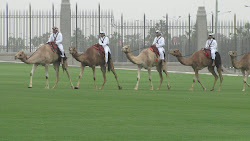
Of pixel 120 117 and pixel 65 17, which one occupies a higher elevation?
pixel 65 17

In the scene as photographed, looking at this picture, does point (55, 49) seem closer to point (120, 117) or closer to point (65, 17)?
point (120, 117)

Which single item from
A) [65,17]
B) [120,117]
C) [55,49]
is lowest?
[120,117]

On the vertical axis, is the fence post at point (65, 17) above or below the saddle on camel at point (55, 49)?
above

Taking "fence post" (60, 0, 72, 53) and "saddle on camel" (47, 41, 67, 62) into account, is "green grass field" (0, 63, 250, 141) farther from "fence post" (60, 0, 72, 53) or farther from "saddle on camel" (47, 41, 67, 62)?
"fence post" (60, 0, 72, 53)

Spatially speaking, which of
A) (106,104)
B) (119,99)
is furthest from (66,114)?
(119,99)

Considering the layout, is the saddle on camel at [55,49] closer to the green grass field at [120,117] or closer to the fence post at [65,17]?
the green grass field at [120,117]

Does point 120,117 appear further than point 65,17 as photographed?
No

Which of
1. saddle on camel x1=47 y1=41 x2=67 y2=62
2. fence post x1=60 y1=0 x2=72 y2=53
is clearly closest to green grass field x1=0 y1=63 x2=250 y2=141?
saddle on camel x1=47 y1=41 x2=67 y2=62

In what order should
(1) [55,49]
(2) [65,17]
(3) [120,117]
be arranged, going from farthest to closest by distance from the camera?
(2) [65,17]
(1) [55,49]
(3) [120,117]

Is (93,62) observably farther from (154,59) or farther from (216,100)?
(216,100)

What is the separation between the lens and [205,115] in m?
18.1

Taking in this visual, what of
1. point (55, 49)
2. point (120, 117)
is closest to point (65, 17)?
point (55, 49)

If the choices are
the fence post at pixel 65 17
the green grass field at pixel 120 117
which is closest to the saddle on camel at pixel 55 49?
the green grass field at pixel 120 117

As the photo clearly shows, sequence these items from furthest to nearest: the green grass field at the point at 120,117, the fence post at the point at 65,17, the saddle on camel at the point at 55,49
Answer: the fence post at the point at 65,17 < the saddle on camel at the point at 55,49 < the green grass field at the point at 120,117
